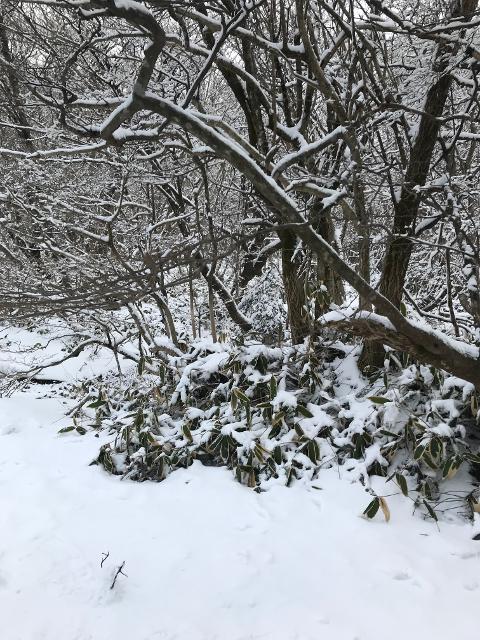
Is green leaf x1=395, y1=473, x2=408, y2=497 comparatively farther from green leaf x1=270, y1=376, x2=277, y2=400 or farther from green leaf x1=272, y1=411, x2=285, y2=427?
green leaf x1=270, y1=376, x2=277, y2=400

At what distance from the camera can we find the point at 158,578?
2.74m

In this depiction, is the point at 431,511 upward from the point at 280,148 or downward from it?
downward

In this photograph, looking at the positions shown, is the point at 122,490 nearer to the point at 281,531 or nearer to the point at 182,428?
the point at 182,428

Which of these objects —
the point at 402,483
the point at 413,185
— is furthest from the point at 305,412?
the point at 413,185

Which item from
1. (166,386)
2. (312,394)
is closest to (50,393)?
(166,386)

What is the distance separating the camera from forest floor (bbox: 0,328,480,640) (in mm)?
2352

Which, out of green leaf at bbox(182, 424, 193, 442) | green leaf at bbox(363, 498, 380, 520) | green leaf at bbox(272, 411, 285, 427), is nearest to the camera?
green leaf at bbox(363, 498, 380, 520)

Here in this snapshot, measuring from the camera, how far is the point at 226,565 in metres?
2.80

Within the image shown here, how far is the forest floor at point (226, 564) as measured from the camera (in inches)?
92.6

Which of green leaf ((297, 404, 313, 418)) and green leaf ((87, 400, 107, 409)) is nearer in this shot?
green leaf ((297, 404, 313, 418))

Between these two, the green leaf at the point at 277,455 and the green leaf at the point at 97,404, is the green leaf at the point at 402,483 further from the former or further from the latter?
the green leaf at the point at 97,404

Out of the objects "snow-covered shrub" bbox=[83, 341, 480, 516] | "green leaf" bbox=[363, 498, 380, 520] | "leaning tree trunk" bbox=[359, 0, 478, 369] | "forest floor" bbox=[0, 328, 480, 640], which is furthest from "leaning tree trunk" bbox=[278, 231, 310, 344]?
"green leaf" bbox=[363, 498, 380, 520]

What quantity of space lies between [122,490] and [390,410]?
228cm

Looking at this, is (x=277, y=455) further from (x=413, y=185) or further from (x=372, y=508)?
(x=413, y=185)
